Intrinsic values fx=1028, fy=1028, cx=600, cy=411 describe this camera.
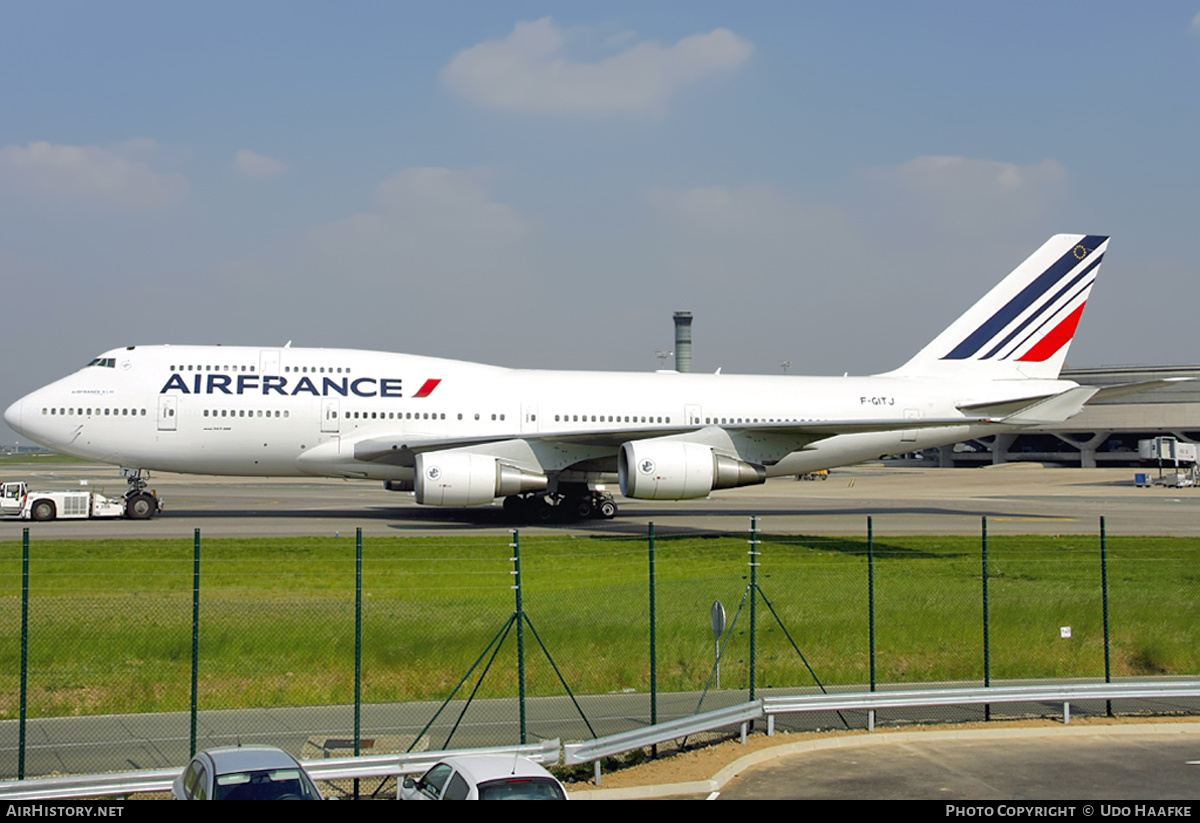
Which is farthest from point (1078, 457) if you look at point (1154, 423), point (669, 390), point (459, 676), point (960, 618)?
point (459, 676)

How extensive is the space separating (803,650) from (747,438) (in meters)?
16.5

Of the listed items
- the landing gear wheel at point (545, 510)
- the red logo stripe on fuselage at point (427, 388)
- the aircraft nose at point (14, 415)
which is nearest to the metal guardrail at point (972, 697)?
the landing gear wheel at point (545, 510)

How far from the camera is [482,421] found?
31531 millimetres

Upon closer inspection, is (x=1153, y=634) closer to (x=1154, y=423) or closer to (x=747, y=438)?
(x=747, y=438)

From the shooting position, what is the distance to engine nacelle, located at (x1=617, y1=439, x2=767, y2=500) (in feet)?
95.3

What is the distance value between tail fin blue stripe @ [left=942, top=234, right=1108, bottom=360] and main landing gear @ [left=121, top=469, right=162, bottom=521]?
27100mm

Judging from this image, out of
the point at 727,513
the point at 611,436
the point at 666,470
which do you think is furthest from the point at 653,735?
the point at 727,513

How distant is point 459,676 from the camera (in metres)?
13.7

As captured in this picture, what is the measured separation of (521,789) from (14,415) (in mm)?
27230

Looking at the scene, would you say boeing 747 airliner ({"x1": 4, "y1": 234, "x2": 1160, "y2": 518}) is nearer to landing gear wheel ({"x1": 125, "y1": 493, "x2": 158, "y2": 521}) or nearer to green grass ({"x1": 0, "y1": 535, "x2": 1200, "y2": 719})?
landing gear wheel ({"x1": 125, "y1": 493, "x2": 158, "y2": 521})

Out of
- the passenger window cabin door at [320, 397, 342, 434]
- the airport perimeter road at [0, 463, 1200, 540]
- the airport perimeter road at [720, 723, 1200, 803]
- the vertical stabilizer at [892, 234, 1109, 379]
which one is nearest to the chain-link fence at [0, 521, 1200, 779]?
the airport perimeter road at [720, 723, 1200, 803]

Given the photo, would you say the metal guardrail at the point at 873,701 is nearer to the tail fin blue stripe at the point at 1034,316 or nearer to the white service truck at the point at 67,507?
the white service truck at the point at 67,507

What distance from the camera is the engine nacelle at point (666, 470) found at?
29062 millimetres

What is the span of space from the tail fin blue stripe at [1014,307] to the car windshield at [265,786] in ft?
109
